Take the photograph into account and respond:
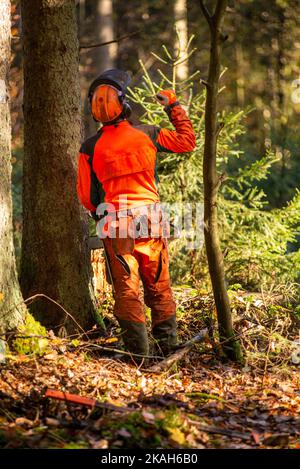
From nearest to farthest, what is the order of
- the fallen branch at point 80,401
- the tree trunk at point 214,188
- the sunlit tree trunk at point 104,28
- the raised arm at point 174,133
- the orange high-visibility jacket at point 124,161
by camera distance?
the fallen branch at point 80,401
the tree trunk at point 214,188
the orange high-visibility jacket at point 124,161
the raised arm at point 174,133
the sunlit tree trunk at point 104,28

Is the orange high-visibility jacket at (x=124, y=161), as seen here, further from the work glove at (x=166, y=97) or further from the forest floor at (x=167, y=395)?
the forest floor at (x=167, y=395)

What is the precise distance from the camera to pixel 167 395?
539cm

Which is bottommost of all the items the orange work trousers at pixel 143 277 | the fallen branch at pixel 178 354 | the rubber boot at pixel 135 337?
the fallen branch at pixel 178 354

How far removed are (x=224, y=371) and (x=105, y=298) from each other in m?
1.80

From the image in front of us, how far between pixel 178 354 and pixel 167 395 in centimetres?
97

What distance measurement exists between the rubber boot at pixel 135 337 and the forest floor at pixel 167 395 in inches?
7.4

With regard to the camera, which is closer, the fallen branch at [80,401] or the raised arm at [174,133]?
the fallen branch at [80,401]

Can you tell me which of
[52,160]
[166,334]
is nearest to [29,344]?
[166,334]

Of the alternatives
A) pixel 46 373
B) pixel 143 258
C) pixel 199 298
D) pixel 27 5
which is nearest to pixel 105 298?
pixel 199 298

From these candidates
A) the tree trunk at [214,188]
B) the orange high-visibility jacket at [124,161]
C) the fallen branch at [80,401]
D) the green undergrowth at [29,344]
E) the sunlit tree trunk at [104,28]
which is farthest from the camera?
the sunlit tree trunk at [104,28]

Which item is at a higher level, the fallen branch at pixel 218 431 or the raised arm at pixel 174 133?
the raised arm at pixel 174 133

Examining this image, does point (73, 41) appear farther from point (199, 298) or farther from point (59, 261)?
point (199, 298)

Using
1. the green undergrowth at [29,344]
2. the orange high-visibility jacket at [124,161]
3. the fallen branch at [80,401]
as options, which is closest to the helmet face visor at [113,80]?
the orange high-visibility jacket at [124,161]

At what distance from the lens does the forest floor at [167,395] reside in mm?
4465
